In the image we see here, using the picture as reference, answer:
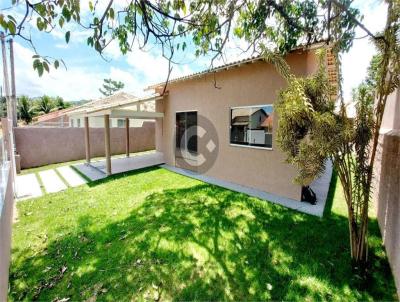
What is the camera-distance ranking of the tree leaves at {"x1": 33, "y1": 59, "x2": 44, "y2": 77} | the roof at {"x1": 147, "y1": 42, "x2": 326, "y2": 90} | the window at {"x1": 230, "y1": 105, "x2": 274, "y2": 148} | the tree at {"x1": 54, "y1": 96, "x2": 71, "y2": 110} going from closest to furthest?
the tree leaves at {"x1": 33, "y1": 59, "x2": 44, "y2": 77}
the roof at {"x1": 147, "y1": 42, "x2": 326, "y2": 90}
the window at {"x1": 230, "y1": 105, "x2": 274, "y2": 148}
the tree at {"x1": 54, "y1": 96, "x2": 71, "y2": 110}

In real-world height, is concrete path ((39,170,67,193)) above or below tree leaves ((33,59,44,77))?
below

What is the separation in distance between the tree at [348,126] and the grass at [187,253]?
863 mm

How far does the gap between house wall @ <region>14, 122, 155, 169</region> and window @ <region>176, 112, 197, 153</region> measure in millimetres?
7958

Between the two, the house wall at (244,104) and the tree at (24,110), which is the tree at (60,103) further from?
the house wall at (244,104)

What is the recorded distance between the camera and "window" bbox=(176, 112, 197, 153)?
38.7 ft

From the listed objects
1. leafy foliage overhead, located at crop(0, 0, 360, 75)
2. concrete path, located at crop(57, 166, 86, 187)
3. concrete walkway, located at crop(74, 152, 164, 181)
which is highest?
leafy foliage overhead, located at crop(0, 0, 360, 75)

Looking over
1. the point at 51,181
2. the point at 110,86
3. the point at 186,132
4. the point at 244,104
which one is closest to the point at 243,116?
the point at 244,104

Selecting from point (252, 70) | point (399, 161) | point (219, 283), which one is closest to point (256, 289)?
point (219, 283)

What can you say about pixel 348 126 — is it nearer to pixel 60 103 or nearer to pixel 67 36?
pixel 67 36

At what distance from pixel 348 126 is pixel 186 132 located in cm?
959

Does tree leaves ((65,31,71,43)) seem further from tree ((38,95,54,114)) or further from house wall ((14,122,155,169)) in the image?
tree ((38,95,54,114))
